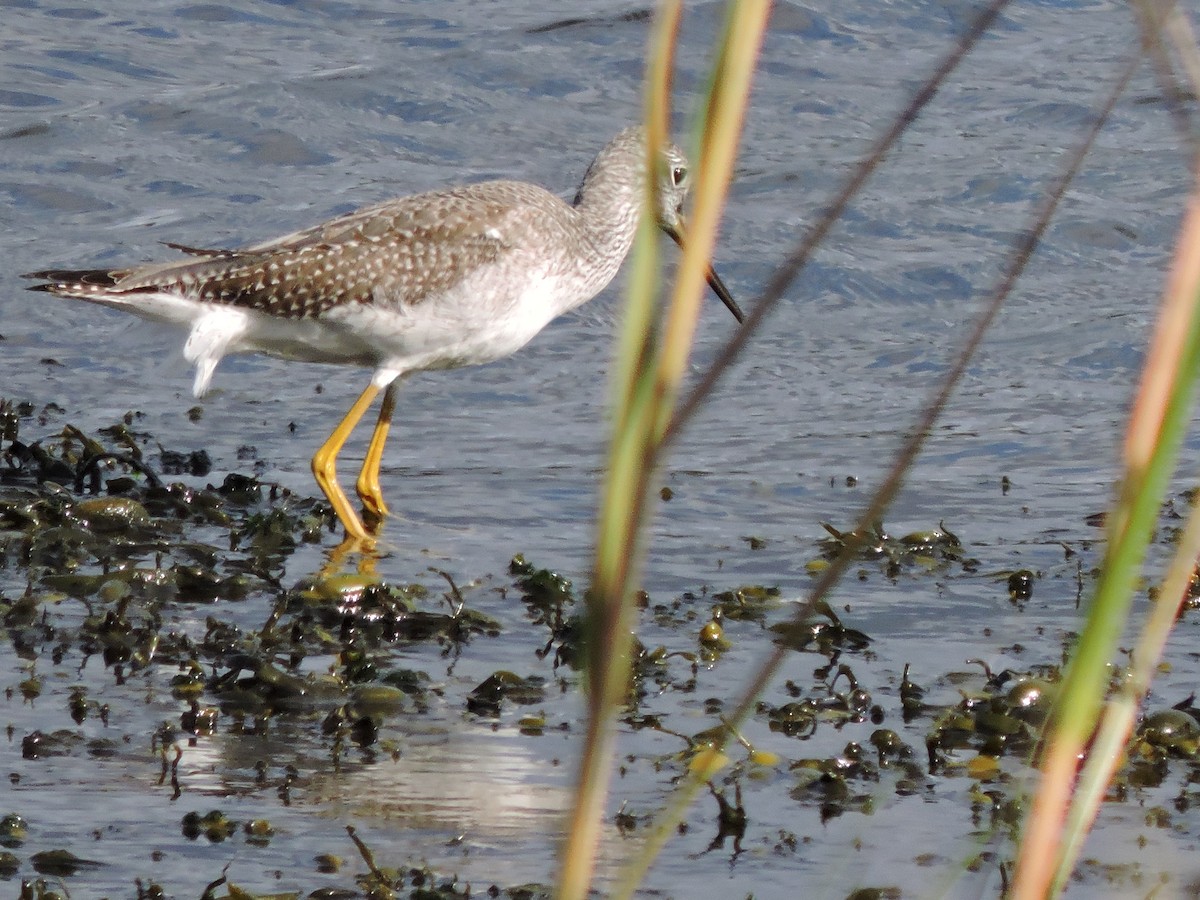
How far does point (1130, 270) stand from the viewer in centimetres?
1042

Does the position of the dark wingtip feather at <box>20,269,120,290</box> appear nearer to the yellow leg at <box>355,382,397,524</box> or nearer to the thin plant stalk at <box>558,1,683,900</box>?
the yellow leg at <box>355,382,397,524</box>

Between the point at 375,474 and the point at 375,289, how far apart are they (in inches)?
28.2

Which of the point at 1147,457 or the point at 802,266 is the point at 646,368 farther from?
the point at 1147,457

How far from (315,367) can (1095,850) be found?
596 cm

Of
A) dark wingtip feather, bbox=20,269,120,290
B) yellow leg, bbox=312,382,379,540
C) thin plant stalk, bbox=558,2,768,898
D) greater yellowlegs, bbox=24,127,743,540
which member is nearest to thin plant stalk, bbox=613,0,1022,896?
thin plant stalk, bbox=558,2,768,898

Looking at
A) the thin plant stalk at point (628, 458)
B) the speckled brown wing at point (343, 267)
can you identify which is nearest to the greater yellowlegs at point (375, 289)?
the speckled brown wing at point (343, 267)

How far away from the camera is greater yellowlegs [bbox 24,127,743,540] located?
663 centimetres

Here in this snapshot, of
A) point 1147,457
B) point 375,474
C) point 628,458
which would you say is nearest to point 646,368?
point 628,458

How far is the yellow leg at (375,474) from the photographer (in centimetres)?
665

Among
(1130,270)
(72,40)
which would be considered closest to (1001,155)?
(1130,270)

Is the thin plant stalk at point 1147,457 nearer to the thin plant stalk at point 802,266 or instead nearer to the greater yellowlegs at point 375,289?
the thin plant stalk at point 802,266

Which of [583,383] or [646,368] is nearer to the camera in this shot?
[646,368]

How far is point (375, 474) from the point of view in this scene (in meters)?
6.86

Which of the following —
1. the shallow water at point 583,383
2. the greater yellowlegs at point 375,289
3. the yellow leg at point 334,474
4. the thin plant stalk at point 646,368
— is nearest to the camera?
the thin plant stalk at point 646,368
